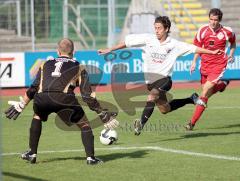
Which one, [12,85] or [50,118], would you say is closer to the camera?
[50,118]

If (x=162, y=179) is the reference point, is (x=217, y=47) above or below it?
above

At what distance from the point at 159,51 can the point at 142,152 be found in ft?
7.31

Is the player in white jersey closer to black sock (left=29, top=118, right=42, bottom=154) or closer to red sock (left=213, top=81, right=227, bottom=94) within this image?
red sock (left=213, top=81, right=227, bottom=94)

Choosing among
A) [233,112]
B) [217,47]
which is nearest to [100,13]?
[233,112]

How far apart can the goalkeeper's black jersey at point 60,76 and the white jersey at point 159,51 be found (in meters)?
2.83

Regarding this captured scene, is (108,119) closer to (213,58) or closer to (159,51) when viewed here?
(159,51)

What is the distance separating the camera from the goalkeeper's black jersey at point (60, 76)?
31.8 ft

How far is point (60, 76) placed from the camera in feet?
31.8

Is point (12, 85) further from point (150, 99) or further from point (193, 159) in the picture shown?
point (193, 159)

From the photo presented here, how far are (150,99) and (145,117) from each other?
35 cm

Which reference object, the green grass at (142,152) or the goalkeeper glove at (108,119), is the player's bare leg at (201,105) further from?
the goalkeeper glove at (108,119)

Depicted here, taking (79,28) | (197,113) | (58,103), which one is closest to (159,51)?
(197,113)

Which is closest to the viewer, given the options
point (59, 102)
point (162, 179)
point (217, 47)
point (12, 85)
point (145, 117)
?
point (162, 179)

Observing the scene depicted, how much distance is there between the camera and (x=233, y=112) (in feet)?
54.9
